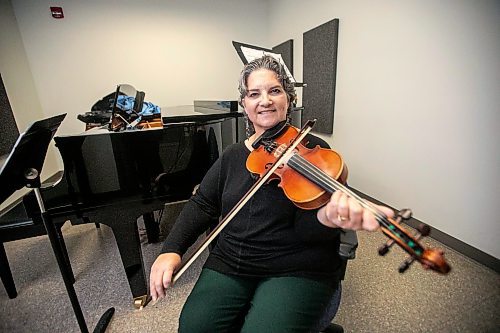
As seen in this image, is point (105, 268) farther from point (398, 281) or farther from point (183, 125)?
point (398, 281)

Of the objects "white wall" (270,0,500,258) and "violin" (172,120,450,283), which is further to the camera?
"white wall" (270,0,500,258)

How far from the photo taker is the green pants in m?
0.72

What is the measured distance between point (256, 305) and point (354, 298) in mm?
904

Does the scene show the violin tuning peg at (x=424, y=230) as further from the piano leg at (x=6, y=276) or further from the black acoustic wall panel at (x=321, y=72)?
the black acoustic wall panel at (x=321, y=72)

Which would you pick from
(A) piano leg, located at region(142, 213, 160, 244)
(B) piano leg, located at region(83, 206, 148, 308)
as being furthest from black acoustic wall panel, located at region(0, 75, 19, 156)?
(B) piano leg, located at region(83, 206, 148, 308)

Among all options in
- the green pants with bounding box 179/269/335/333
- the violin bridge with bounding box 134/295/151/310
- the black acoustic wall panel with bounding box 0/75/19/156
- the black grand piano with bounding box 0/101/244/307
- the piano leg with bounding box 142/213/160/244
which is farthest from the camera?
the black acoustic wall panel with bounding box 0/75/19/156

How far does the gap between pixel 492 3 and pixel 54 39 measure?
4.21m

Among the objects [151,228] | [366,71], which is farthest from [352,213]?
[366,71]

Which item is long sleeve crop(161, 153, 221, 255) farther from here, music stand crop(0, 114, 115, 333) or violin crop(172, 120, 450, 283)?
music stand crop(0, 114, 115, 333)

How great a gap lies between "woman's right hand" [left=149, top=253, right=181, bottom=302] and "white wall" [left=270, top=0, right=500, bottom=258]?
1.82 m

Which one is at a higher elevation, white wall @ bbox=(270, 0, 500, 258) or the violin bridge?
white wall @ bbox=(270, 0, 500, 258)

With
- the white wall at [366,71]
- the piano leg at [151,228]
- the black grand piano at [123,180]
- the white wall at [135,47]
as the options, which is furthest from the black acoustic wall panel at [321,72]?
the piano leg at [151,228]

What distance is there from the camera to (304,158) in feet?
2.67

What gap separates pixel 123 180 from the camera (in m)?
1.28
